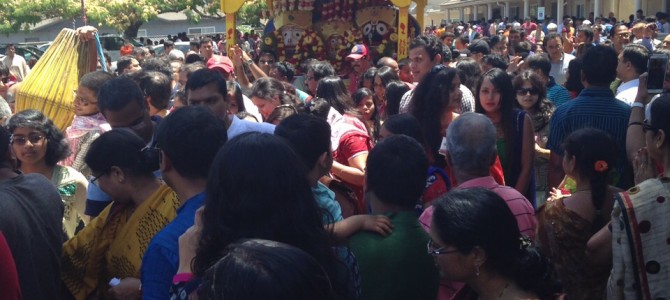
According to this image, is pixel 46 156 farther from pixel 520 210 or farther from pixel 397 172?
pixel 520 210

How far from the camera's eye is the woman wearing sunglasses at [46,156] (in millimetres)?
4117

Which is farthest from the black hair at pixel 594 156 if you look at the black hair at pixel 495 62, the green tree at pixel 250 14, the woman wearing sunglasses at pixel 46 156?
the green tree at pixel 250 14

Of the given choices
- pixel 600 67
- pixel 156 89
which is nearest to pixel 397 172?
pixel 600 67

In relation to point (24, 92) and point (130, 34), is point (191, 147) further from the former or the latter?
point (130, 34)

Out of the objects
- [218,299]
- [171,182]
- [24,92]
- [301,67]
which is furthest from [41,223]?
[301,67]

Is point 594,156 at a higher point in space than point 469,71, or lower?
lower

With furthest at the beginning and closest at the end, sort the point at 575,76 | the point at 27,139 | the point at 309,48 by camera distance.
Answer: the point at 309,48
the point at 575,76
the point at 27,139

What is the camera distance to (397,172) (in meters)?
3.01

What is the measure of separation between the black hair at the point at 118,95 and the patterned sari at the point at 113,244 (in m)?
1.12

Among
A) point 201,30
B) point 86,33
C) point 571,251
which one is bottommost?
point 571,251

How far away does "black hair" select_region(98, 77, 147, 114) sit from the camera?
165 inches

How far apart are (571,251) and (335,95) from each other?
9.42ft

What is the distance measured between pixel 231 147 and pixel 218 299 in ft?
1.98

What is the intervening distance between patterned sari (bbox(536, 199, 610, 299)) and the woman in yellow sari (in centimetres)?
162
